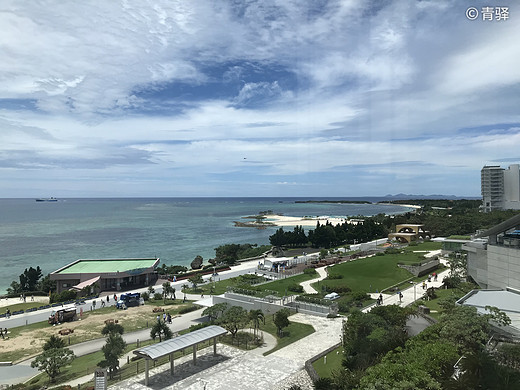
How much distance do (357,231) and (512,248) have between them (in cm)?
4951

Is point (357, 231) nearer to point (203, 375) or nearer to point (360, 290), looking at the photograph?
point (360, 290)

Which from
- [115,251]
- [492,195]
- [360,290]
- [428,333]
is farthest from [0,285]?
[492,195]

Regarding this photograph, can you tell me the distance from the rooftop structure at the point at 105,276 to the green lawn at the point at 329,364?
3047 centimetres

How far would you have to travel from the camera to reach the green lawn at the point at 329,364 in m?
17.6

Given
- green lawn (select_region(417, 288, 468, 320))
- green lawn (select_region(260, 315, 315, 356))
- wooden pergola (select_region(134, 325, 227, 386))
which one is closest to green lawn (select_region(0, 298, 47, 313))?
wooden pergola (select_region(134, 325, 227, 386))

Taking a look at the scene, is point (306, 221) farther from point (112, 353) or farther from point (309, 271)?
point (112, 353)

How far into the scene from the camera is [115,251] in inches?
3130

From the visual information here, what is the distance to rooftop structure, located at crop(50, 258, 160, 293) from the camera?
42094mm

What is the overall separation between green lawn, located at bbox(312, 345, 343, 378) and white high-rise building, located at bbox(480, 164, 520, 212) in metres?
134

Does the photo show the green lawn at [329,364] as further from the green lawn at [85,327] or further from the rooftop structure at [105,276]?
the rooftop structure at [105,276]

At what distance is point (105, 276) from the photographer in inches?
1660

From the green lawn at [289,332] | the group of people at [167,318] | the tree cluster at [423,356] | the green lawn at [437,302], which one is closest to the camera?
the tree cluster at [423,356]

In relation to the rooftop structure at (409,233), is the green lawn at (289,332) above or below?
below

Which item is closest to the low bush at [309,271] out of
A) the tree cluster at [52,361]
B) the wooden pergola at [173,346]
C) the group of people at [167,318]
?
the group of people at [167,318]
